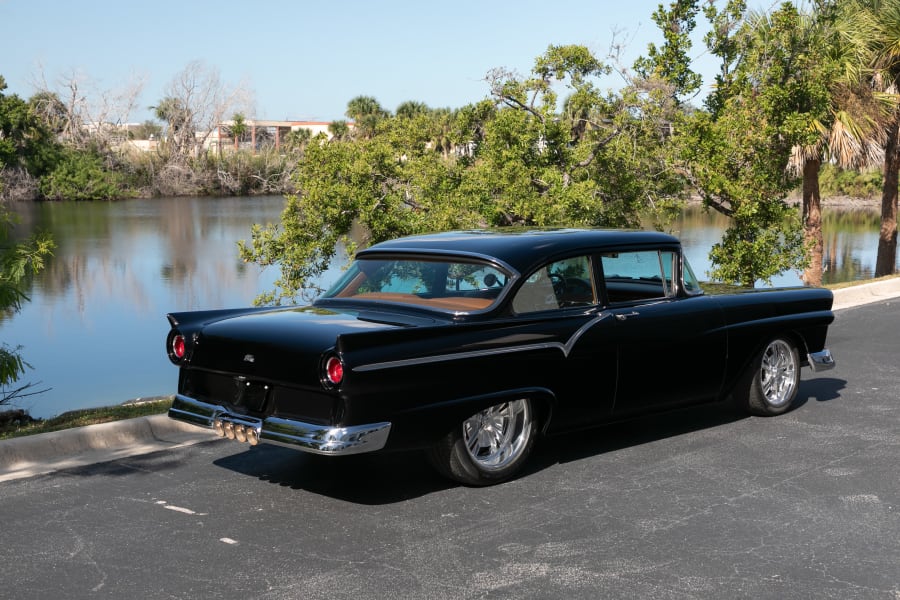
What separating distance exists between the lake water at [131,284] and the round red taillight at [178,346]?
497 centimetres

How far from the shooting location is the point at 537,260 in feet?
22.0

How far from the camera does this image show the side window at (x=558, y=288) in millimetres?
6621

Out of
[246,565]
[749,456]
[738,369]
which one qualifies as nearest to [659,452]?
[749,456]

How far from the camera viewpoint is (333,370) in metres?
5.69

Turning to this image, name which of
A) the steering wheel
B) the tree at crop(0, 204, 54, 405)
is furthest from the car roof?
the tree at crop(0, 204, 54, 405)

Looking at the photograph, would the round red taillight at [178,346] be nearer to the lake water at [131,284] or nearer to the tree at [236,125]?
the lake water at [131,284]

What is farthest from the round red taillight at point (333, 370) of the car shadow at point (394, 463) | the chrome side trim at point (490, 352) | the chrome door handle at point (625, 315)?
the chrome door handle at point (625, 315)

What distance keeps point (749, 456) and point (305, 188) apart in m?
→ 11.8

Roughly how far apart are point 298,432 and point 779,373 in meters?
4.43

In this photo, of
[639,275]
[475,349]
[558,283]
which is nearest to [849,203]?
[639,275]

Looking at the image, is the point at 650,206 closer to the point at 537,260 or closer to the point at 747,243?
the point at 747,243

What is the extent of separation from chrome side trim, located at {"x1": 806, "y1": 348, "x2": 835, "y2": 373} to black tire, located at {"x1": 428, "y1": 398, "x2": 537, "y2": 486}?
122 inches

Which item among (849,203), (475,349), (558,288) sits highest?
(558,288)

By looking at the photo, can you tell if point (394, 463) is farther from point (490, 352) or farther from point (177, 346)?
point (177, 346)
